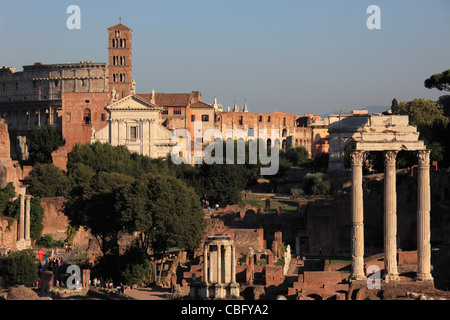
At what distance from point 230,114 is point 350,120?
25.5m

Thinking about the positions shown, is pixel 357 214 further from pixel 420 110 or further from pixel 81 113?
pixel 420 110

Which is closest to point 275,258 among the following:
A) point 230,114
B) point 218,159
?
point 218,159

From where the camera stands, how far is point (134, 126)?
94.3 m

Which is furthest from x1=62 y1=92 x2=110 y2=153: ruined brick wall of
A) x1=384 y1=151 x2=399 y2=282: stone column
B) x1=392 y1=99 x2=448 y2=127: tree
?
x1=384 y1=151 x2=399 y2=282: stone column

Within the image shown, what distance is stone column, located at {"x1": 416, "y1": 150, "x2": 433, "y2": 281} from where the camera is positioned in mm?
41625

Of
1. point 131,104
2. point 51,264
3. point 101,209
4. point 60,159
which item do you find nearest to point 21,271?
point 51,264

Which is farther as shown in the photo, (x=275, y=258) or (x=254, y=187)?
(x=254, y=187)

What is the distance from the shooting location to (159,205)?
185 ft

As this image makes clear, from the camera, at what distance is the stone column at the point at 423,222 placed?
137 ft

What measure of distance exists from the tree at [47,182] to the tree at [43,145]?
1409 cm

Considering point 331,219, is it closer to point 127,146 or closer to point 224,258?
point 224,258

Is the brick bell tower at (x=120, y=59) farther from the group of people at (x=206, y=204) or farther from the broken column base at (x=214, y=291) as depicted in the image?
the broken column base at (x=214, y=291)

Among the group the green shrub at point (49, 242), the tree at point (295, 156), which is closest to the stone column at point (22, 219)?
the green shrub at point (49, 242)

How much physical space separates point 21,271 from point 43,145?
41856 millimetres
